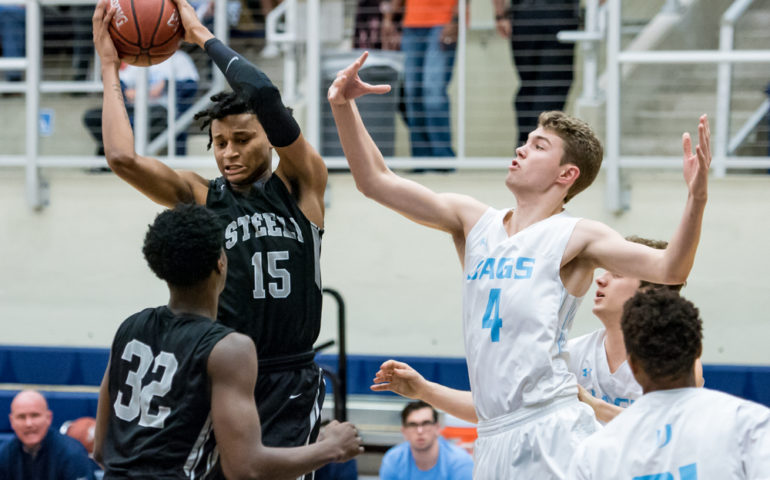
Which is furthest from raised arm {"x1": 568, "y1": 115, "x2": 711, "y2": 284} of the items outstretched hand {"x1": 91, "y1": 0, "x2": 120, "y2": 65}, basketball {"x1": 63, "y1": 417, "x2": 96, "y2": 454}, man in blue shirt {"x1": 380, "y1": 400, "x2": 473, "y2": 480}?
basketball {"x1": 63, "y1": 417, "x2": 96, "y2": 454}

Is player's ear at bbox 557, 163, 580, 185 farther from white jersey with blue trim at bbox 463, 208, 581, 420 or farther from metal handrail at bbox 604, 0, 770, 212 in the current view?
metal handrail at bbox 604, 0, 770, 212

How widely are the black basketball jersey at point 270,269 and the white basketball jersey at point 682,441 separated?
1.15m

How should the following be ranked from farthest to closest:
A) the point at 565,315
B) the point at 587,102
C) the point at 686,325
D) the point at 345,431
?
the point at 587,102
the point at 565,315
the point at 345,431
the point at 686,325

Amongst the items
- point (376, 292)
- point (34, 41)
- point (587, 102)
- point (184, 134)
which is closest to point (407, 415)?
point (376, 292)

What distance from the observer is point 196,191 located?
3.80m

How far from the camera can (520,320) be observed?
3432 mm

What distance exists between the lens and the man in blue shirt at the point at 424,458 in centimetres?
614

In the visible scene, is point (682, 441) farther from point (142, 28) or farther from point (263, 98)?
point (142, 28)

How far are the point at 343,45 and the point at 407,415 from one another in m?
4.14

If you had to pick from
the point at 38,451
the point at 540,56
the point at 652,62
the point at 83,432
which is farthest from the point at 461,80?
the point at 38,451

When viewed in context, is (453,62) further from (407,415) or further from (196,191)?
(196,191)

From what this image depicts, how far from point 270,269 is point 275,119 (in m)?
0.51

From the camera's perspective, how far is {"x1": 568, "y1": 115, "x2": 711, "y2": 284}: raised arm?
3.19 m

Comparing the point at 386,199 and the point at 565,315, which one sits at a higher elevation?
the point at 386,199
